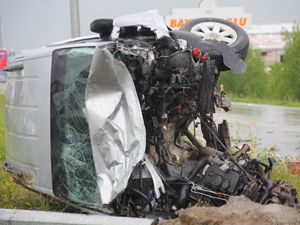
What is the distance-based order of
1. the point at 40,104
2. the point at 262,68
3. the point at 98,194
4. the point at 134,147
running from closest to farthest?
the point at 134,147 < the point at 98,194 < the point at 40,104 < the point at 262,68

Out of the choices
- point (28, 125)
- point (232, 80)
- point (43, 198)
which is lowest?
point (232, 80)

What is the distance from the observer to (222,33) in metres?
4.88

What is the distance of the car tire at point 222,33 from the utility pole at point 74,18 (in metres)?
3.79

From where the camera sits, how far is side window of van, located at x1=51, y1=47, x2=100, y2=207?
3.90 meters

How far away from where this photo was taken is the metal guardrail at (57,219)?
112 inches

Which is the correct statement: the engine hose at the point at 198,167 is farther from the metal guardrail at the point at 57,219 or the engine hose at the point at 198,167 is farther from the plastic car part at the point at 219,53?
the metal guardrail at the point at 57,219

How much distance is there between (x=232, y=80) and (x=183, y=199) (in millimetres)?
34565

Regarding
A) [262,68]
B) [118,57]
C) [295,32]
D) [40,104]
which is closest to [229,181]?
[118,57]

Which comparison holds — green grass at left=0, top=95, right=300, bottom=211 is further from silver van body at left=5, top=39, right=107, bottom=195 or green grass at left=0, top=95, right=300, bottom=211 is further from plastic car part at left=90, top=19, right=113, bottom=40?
plastic car part at left=90, top=19, right=113, bottom=40

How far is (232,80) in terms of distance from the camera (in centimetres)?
3756

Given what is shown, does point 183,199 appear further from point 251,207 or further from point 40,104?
point 40,104

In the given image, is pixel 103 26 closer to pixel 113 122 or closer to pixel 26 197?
pixel 113 122

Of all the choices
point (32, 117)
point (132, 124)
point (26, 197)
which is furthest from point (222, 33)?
point (26, 197)

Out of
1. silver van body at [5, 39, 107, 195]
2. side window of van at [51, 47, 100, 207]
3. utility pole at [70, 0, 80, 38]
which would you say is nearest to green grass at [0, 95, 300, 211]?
silver van body at [5, 39, 107, 195]
